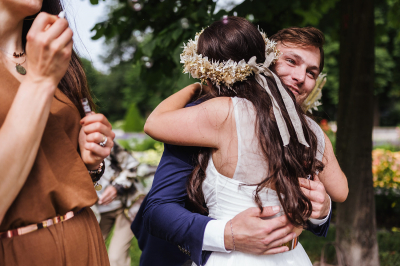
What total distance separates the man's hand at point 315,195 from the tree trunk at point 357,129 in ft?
7.38

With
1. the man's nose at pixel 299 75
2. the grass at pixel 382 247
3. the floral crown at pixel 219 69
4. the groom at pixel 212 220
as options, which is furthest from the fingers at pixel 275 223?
the grass at pixel 382 247

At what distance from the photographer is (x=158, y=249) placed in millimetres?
1821

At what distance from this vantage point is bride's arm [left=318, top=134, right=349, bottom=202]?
1.69 meters

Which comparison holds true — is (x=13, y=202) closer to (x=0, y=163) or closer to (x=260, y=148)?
(x=0, y=163)

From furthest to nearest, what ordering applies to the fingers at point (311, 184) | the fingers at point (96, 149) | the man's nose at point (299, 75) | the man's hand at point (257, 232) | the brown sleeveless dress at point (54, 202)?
1. the man's nose at point (299, 75)
2. the fingers at point (311, 184)
3. the man's hand at point (257, 232)
4. the fingers at point (96, 149)
5. the brown sleeveless dress at point (54, 202)

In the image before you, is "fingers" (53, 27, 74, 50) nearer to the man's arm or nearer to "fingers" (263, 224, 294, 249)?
the man's arm

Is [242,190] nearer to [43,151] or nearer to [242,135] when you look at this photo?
[242,135]

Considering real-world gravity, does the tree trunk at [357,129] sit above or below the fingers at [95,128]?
below

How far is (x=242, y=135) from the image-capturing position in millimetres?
1453

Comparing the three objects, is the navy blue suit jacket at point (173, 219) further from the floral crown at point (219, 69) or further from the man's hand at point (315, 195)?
the floral crown at point (219, 69)

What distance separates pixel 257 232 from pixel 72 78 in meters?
1.04

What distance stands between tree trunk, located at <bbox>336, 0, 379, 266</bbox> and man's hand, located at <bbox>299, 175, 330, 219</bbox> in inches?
88.6

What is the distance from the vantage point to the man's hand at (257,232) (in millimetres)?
1443

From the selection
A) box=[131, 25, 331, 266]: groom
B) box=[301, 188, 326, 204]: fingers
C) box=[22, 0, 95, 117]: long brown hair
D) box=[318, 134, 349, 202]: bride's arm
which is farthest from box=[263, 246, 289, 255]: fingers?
box=[22, 0, 95, 117]: long brown hair
